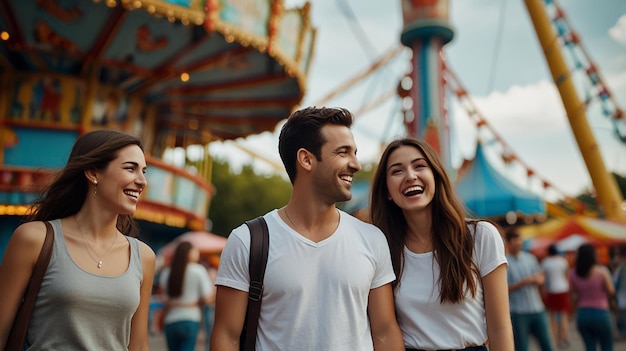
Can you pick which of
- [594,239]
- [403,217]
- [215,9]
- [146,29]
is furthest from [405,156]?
[594,239]

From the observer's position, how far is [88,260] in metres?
2.03

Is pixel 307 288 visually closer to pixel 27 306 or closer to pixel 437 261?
pixel 437 261

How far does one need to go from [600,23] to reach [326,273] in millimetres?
7908

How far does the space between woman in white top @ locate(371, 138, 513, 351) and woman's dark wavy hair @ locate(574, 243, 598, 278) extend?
434cm

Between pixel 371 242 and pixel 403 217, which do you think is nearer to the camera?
pixel 371 242

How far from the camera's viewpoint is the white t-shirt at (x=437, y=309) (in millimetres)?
2201

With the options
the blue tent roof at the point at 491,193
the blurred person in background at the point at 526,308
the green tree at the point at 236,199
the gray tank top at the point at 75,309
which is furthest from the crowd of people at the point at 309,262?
the green tree at the point at 236,199

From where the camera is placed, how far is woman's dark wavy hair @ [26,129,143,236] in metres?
2.15

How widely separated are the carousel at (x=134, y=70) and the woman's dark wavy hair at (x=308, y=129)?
816cm

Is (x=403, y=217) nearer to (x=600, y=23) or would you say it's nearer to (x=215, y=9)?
(x=600, y=23)

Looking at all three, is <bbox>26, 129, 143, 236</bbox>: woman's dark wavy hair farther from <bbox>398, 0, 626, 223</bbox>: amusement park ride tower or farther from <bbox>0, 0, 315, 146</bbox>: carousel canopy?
<bbox>398, 0, 626, 223</bbox>: amusement park ride tower

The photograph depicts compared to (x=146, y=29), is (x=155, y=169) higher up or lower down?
lower down

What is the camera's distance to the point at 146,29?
11195 millimetres

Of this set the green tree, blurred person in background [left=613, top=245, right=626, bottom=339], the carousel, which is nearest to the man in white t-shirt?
blurred person in background [left=613, top=245, right=626, bottom=339]
